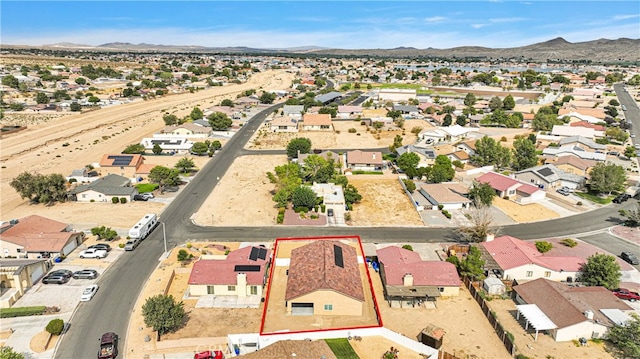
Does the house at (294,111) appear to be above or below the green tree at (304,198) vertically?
above

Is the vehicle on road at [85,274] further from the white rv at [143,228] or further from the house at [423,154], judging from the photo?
the house at [423,154]

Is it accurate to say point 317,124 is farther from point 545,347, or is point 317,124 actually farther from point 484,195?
point 545,347

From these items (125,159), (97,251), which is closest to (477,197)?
(97,251)

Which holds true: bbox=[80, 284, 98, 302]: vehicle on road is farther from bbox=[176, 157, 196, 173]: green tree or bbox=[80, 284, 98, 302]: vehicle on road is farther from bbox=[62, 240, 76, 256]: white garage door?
bbox=[176, 157, 196, 173]: green tree

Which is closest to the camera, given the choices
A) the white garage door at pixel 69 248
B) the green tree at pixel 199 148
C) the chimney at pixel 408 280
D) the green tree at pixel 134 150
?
the chimney at pixel 408 280

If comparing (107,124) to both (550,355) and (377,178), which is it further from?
(550,355)

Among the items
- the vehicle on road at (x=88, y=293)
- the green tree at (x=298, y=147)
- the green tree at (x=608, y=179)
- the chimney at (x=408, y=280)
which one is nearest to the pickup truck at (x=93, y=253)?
the vehicle on road at (x=88, y=293)

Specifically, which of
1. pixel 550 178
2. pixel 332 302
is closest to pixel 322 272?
pixel 332 302
